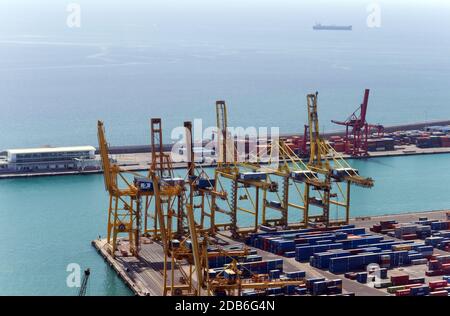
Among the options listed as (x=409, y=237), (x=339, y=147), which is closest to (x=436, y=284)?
(x=409, y=237)

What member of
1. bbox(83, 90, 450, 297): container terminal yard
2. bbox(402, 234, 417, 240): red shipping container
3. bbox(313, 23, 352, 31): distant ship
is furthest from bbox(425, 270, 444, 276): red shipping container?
bbox(313, 23, 352, 31): distant ship

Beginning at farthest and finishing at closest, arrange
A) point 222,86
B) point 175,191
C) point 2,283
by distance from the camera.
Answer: point 222,86
point 175,191
point 2,283

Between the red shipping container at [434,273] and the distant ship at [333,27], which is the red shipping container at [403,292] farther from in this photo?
the distant ship at [333,27]

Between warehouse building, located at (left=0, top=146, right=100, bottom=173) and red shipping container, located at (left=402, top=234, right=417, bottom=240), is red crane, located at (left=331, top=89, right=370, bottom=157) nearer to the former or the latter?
warehouse building, located at (left=0, top=146, right=100, bottom=173)

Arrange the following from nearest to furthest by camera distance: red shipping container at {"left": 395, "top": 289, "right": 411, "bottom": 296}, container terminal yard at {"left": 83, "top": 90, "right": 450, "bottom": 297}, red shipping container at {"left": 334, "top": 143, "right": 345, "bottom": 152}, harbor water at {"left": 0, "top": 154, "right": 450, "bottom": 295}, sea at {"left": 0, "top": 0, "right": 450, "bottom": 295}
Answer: container terminal yard at {"left": 83, "top": 90, "right": 450, "bottom": 297} < red shipping container at {"left": 395, "top": 289, "right": 411, "bottom": 296} < harbor water at {"left": 0, "top": 154, "right": 450, "bottom": 295} < sea at {"left": 0, "top": 0, "right": 450, "bottom": 295} < red shipping container at {"left": 334, "top": 143, "right": 345, "bottom": 152}

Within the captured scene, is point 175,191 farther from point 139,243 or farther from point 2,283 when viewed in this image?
point 2,283

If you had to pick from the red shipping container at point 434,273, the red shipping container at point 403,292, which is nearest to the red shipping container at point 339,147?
the red shipping container at point 434,273
